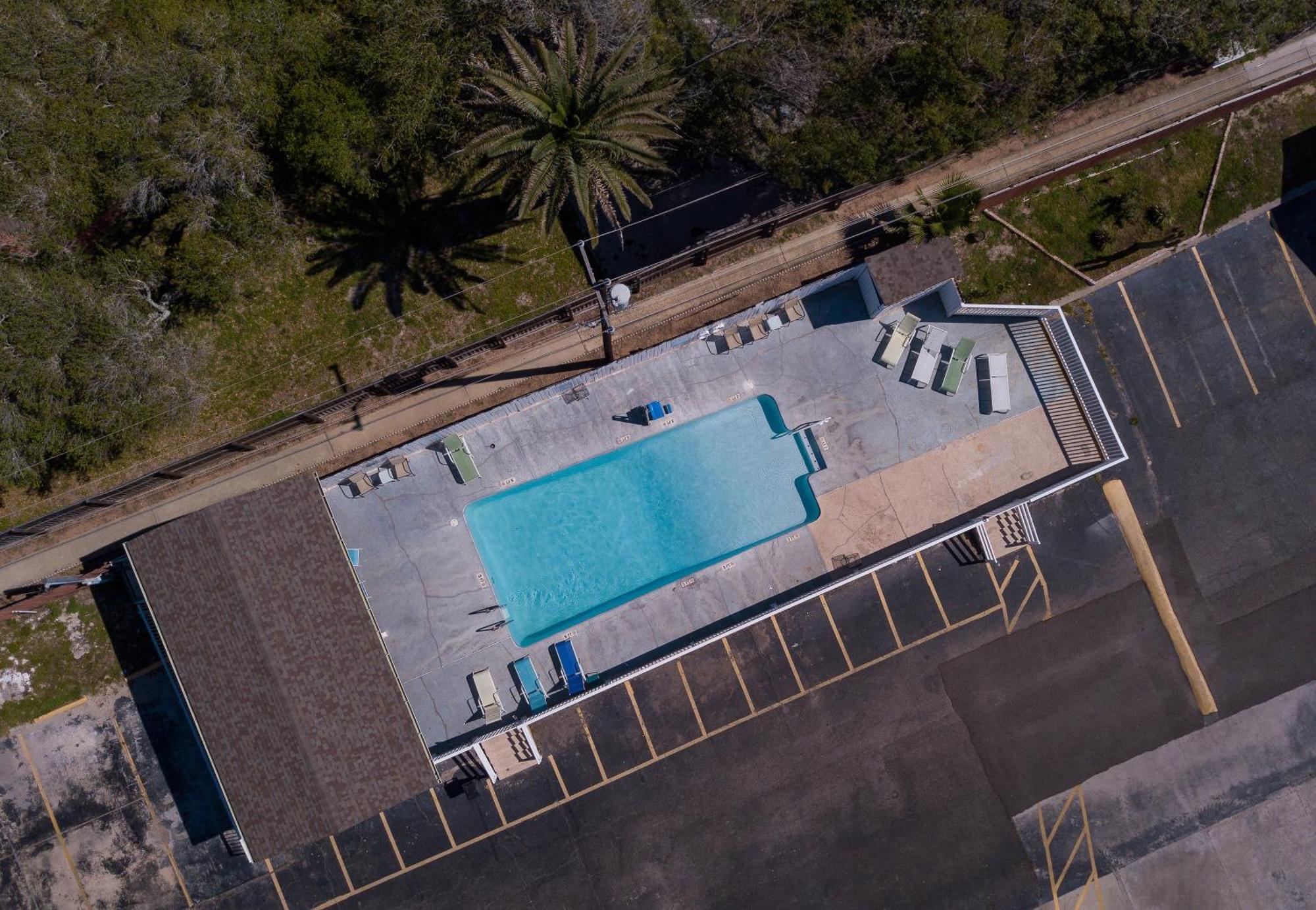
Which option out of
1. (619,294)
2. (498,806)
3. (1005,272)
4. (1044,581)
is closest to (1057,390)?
(1005,272)

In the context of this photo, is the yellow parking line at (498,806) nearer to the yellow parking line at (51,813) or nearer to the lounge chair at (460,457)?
the lounge chair at (460,457)

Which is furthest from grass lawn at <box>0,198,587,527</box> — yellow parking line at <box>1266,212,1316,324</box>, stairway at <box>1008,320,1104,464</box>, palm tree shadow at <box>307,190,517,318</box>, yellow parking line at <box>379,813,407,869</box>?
yellow parking line at <box>1266,212,1316,324</box>

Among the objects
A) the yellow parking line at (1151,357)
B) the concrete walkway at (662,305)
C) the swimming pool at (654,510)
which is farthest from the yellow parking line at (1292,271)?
the swimming pool at (654,510)

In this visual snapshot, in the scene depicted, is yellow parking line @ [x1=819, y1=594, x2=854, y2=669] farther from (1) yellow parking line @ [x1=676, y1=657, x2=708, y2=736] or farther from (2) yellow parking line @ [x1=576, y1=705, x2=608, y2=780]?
(2) yellow parking line @ [x1=576, y1=705, x2=608, y2=780]

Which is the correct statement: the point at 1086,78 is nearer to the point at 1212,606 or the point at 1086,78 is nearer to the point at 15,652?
the point at 1212,606

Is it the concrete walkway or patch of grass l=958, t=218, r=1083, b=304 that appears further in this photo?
patch of grass l=958, t=218, r=1083, b=304

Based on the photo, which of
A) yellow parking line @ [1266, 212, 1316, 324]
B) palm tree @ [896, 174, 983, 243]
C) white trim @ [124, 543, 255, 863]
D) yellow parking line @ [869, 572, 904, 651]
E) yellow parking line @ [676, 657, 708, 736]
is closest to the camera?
white trim @ [124, 543, 255, 863]
